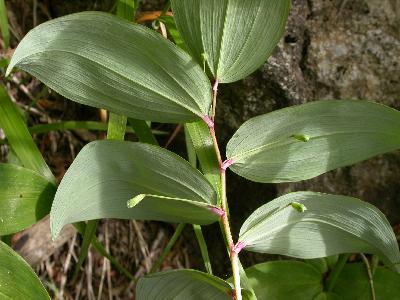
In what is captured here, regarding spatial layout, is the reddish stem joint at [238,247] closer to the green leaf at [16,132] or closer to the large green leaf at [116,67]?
the large green leaf at [116,67]

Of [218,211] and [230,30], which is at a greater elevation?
[230,30]

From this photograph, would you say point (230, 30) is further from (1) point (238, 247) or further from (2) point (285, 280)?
(2) point (285, 280)

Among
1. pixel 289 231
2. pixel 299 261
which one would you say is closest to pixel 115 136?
pixel 289 231

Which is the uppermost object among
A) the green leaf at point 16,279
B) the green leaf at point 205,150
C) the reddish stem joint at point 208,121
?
the reddish stem joint at point 208,121

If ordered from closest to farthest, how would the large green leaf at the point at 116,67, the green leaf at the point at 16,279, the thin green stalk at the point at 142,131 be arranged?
1. the large green leaf at the point at 116,67
2. the green leaf at the point at 16,279
3. the thin green stalk at the point at 142,131

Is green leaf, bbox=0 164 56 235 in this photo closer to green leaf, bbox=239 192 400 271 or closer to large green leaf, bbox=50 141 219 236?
large green leaf, bbox=50 141 219 236

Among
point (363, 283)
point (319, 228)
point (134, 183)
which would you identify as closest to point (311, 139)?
point (319, 228)

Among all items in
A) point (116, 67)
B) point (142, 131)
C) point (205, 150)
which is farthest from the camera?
point (142, 131)

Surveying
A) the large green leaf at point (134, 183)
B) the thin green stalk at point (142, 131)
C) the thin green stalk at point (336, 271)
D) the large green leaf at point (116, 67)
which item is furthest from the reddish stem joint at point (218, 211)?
the thin green stalk at point (336, 271)
